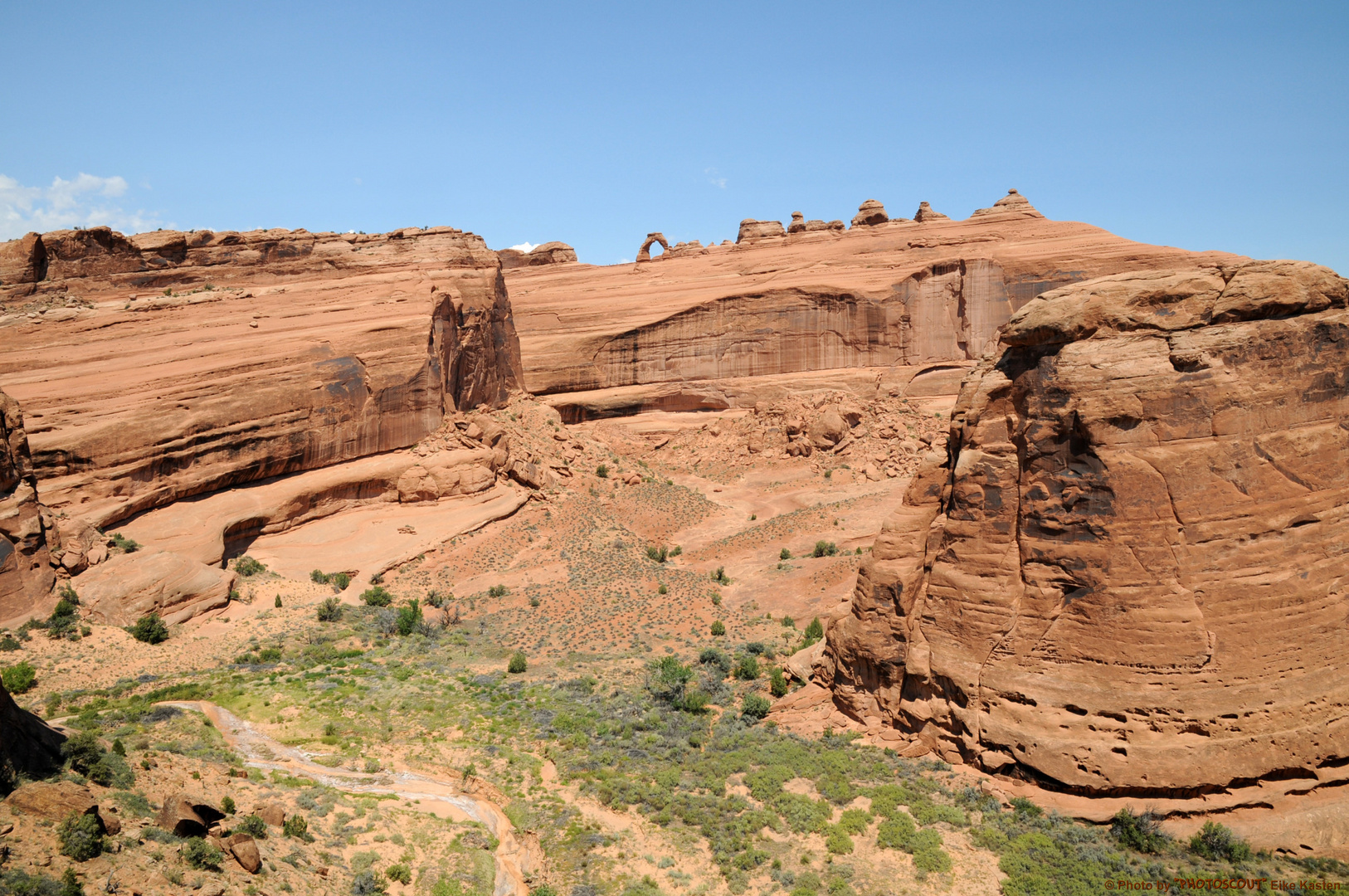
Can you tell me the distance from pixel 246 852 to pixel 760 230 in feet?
175

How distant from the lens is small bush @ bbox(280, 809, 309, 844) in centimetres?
1388

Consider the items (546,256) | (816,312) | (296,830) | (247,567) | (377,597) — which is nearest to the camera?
(296,830)

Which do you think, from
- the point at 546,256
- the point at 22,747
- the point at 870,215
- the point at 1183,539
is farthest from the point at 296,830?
the point at 546,256

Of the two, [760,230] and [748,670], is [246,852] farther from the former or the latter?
[760,230]

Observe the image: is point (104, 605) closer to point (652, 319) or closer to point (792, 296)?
point (652, 319)

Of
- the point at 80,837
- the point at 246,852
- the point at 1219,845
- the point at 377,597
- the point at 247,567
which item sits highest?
the point at 80,837

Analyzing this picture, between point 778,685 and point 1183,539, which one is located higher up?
point 1183,539

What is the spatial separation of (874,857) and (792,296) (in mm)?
38851

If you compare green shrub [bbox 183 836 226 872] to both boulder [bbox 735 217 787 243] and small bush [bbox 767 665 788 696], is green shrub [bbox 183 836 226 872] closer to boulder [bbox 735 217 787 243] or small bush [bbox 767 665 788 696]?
small bush [bbox 767 665 788 696]

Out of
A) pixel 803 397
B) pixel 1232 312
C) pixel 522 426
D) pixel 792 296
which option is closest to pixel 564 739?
pixel 1232 312

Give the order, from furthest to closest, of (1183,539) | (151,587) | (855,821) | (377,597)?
(377,597) → (151,587) → (855,821) → (1183,539)

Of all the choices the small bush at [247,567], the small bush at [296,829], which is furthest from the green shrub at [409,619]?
the small bush at [296,829]

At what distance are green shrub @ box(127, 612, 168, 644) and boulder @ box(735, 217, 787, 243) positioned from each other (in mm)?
45325

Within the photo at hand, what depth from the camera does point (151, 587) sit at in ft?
76.8
